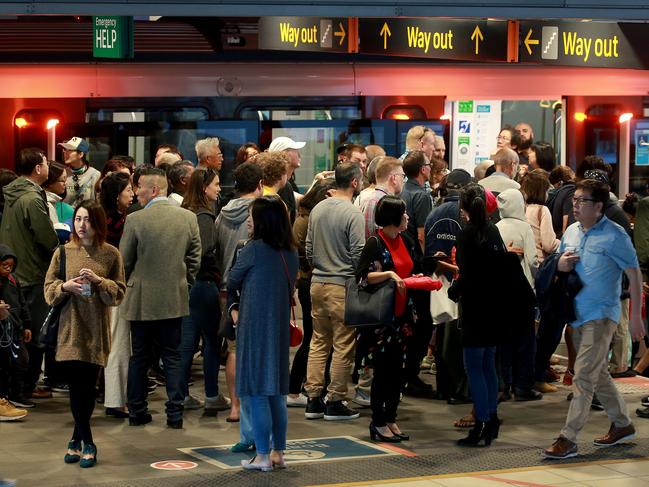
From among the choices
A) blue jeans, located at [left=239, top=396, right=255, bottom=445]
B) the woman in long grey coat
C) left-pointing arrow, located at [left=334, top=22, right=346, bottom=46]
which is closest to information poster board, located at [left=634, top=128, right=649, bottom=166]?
left-pointing arrow, located at [left=334, top=22, right=346, bottom=46]

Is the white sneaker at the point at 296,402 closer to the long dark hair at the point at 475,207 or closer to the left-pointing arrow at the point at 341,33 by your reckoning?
the long dark hair at the point at 475,207

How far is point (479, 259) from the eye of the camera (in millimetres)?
8719

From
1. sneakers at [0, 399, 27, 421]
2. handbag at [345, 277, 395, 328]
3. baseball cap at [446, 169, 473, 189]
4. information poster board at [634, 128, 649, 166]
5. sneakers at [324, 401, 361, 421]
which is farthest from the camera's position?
information poster board at [634, 128, 649, 166]

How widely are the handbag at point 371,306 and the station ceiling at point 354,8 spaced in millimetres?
1797

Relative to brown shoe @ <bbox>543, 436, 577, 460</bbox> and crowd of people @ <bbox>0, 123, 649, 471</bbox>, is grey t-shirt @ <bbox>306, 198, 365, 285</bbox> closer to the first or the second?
crowd of people @ <bbox>0, 123, 649, 471</bbox>

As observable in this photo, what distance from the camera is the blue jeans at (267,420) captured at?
7.89 metres

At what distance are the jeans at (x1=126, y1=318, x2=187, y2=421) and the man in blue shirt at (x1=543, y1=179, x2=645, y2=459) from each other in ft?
8.84

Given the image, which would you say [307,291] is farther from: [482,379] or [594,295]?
[594,295]

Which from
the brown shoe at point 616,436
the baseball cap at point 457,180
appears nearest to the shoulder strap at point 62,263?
the baseball cap at point 457,180

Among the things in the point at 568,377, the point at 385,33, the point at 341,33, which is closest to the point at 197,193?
the point at 568,377

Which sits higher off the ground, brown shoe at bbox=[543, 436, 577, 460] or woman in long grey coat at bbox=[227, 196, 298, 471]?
woman in long grey coat at bbox=[227, 196, 298, 471]

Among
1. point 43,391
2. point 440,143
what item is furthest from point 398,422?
point 440,143

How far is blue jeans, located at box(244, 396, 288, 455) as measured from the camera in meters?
7.89

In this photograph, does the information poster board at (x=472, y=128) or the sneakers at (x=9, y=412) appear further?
the information poster board at (x=472, y=128)
